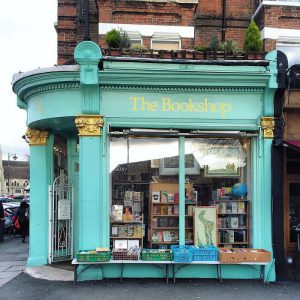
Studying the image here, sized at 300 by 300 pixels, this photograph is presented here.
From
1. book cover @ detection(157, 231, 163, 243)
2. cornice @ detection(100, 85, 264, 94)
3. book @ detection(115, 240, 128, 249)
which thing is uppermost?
cornice @ detection(100, 85, 264, 94)

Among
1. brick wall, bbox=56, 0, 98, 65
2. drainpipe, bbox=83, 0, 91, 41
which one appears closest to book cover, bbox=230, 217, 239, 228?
drainpipe, bbox=83, 0, 91, 41

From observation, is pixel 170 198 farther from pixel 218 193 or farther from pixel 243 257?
pixel 243 257

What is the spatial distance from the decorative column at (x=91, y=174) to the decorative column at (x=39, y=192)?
1674 millimetres

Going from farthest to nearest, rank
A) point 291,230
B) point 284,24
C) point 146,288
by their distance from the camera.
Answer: point 284,24 < point 291,230 < point 146,288

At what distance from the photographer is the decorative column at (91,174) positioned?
884 cm

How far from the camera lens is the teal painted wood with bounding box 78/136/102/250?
29.0 ft

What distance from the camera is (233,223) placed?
31.0ft

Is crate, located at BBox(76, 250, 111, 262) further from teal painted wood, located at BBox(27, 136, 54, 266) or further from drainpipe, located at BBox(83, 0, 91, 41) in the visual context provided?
drainpipe, located at BBox(83, 0, 91, 41)

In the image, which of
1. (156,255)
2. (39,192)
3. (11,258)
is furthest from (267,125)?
(11,258)

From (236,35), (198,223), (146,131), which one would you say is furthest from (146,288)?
(236,35)

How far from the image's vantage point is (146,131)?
8984 millimetres

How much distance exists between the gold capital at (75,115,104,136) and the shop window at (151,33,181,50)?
3.37 meters

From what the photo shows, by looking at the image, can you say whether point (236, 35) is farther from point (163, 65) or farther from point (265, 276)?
point (265, 276)

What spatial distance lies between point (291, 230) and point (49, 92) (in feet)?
20.3
